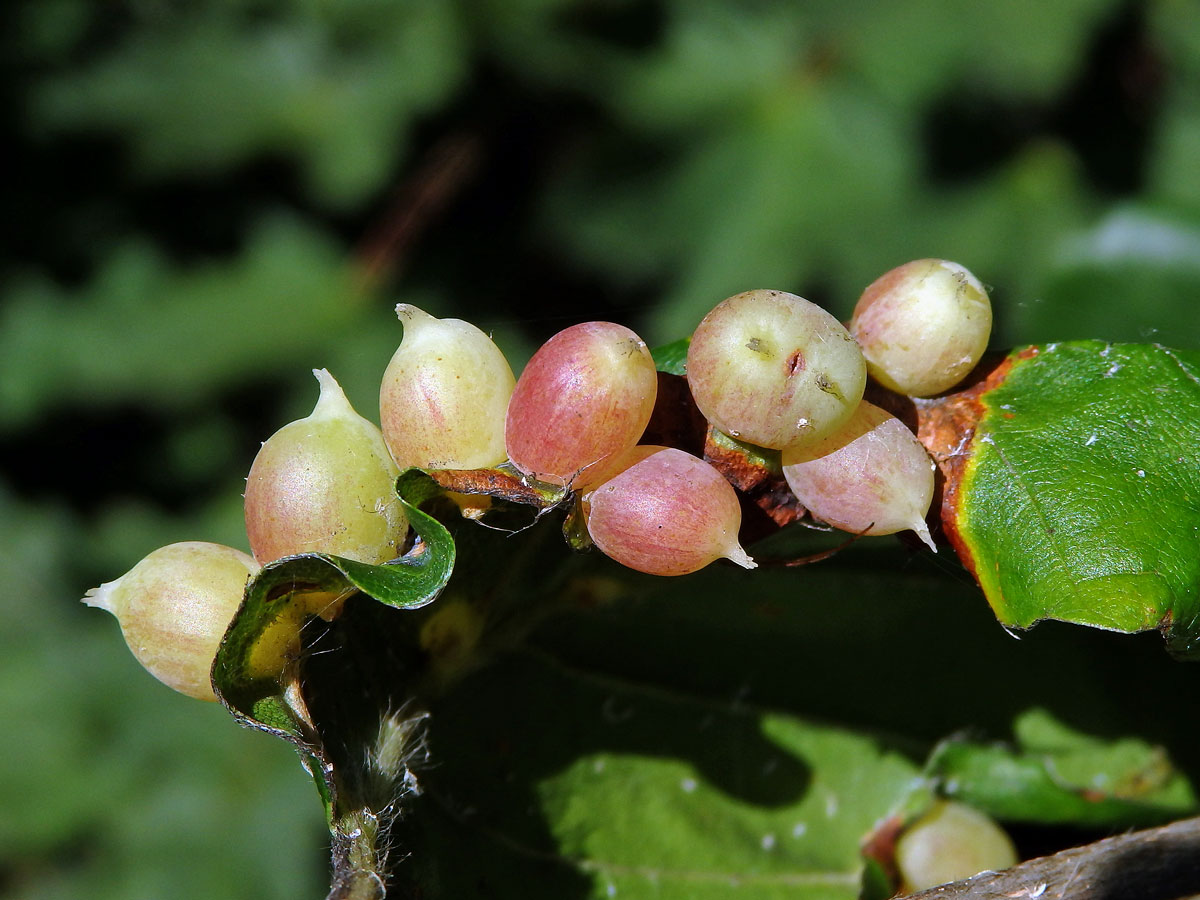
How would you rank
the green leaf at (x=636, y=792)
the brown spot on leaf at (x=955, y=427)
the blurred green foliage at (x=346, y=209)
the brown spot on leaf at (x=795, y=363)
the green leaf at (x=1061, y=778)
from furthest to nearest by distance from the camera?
the blurred green foliage at (x=346, y=209) → the green leaf at (x=1061, y=778) → the green leaf at (x=636, y=792) → the brown spot on leaf at (x=955, y=427) → the brown spot on leaf at (x=795, y=363)

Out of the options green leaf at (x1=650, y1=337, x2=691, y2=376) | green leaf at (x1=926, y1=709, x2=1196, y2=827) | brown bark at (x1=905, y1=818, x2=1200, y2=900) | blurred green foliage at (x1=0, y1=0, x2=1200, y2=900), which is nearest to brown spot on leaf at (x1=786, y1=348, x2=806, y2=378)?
green leaf at (x1=650, y1=337, x2=691, y2=376)

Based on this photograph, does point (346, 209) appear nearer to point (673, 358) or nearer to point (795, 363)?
point (673, 358)

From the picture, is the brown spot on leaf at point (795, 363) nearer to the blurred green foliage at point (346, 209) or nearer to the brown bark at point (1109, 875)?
the brown bark at point (1109, 875)

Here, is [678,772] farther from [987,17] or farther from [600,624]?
[987,17]

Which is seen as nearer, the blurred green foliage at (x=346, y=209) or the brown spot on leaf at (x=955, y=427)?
the brown spot on leaf at (x=955, y=427)

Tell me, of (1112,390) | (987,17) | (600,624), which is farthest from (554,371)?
(987,17)

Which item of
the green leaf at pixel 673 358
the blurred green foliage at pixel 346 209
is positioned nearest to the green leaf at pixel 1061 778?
the green leaf at pixel 673 358

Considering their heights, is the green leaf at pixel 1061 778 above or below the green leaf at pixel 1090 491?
below
